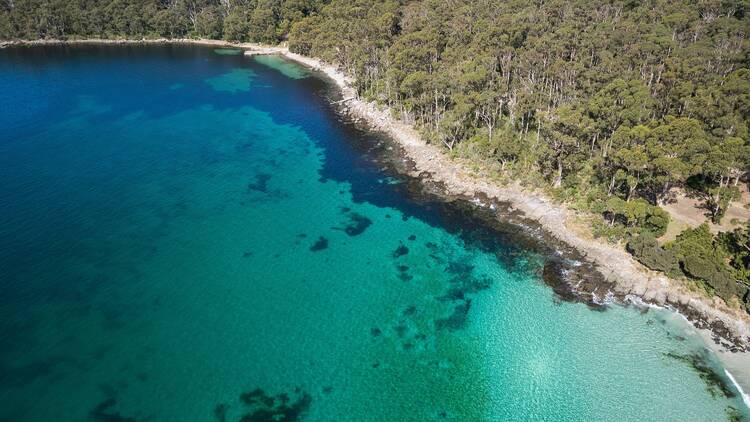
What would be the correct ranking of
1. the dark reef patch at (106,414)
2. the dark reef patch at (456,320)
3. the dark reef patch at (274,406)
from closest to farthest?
the dark reef patch at (106,414)
the dark reef patch at (274,406)
the dark reef patch at (456,320)

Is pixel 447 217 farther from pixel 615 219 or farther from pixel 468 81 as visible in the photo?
pixel 468 81

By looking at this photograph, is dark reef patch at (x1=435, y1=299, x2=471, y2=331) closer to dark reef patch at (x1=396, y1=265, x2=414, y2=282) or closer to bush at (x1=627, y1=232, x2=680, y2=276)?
dark reef patch at (x1=396, y1=265, x2=414, y2=282)

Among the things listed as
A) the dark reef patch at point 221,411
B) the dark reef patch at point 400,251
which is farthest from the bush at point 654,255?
the dark reef patch at point 221,411

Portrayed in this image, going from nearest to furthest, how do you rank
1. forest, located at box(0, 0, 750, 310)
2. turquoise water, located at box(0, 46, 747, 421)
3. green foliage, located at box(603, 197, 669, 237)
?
turquoise water, located at box(0, 46, 747, 421), green foliage, located at box(603, 197, 669, 237), forest, located at box(0, 0, 750, 310)

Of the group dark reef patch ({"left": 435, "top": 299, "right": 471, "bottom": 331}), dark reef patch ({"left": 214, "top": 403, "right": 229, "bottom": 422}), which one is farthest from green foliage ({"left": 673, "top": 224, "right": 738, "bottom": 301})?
dark reef patch ({"left": 214, "top": 403, "right": 229, "bottom": 422})

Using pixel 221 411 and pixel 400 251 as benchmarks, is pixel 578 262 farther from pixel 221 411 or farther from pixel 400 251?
pixel 221 411

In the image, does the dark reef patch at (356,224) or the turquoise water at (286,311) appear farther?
the dark reef patch at (356,224)

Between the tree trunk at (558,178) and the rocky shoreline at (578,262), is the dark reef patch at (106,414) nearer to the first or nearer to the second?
the rocky shoreline at (578,262)
